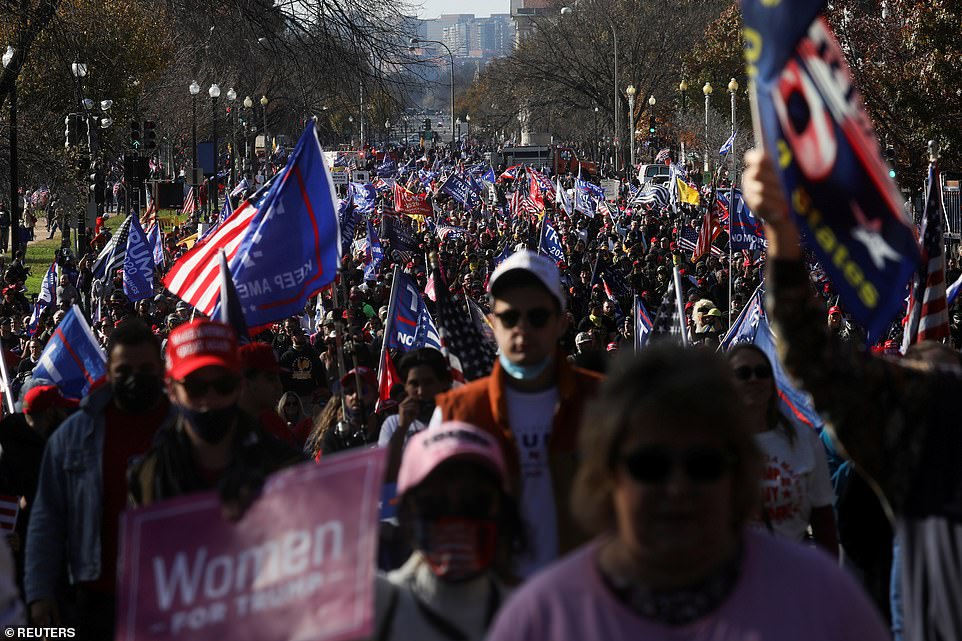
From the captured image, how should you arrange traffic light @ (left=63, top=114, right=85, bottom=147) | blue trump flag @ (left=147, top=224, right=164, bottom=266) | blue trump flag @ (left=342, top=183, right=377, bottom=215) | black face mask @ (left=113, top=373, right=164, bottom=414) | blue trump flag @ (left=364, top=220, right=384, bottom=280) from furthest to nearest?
1. blue trump flag @ (left=342, top=183, right=377, bottom=215)
2. traffic light @ (left=63, top=114, right=85, bottom=147)
3. blue trump flag @ (left=364, top=220, right=384, bottom=280)
4. blue trump flag @ (left=147, top=224, right=164, bottom=266)
5. black face mask @ (left=113, top=373, right=164, bottom=414)

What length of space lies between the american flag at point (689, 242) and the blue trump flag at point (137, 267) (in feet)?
35.7

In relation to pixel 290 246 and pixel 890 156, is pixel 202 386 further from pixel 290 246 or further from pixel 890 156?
pixel 890 156

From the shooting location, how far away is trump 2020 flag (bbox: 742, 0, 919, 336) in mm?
3152

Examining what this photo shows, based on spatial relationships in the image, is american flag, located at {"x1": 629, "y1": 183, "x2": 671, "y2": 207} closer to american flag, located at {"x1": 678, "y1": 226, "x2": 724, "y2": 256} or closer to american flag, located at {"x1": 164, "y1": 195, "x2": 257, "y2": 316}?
american flag, located at {"x1": 678, "y1": 226, "x2": 724, "y2": 256}

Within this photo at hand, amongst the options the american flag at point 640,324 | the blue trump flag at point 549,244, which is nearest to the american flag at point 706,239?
the blue trump flag at point 549,244

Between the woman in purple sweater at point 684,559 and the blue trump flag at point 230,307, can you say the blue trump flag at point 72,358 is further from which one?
the woman in purple sweater at point 684,559

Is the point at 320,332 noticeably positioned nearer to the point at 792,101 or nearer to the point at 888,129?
the point at 792,101

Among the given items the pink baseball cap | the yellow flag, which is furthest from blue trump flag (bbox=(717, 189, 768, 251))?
the pink baseball cap

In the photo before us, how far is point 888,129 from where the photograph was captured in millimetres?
26531

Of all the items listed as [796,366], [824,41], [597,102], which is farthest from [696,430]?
[597,102]

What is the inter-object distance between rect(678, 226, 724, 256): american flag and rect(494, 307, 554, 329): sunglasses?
22.1 meters

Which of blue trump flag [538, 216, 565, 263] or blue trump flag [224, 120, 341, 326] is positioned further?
blue trump flag [538, 216, 565, 263]

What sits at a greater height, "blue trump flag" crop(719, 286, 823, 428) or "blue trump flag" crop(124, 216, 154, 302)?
"blue trump flag" crop(124, 216, 154, 302)

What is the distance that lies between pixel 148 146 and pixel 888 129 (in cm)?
1367
